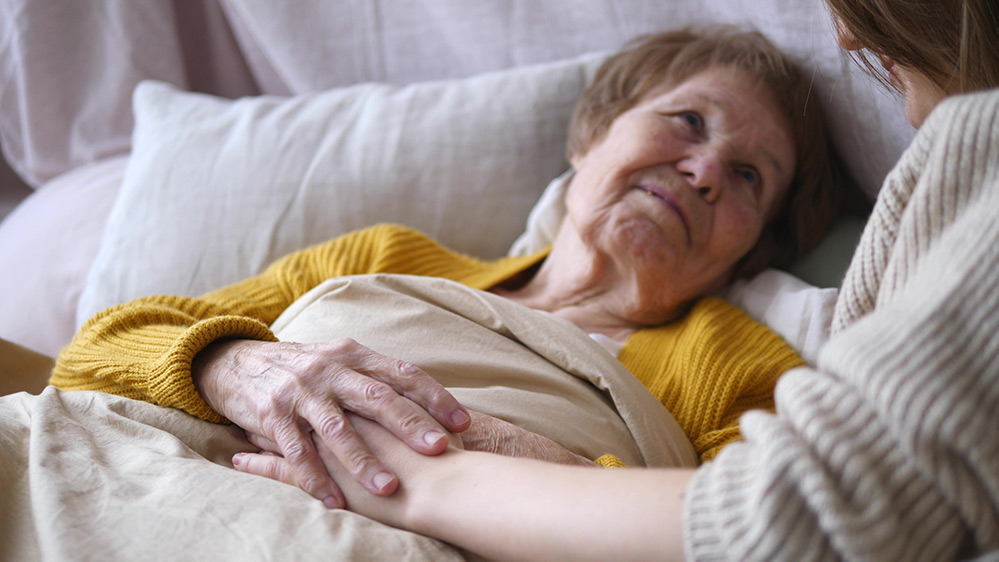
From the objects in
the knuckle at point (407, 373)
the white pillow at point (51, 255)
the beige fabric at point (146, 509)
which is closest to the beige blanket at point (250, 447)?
the beige fabric at point (146, 509)

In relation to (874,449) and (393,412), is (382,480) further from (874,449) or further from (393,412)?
(874,449)

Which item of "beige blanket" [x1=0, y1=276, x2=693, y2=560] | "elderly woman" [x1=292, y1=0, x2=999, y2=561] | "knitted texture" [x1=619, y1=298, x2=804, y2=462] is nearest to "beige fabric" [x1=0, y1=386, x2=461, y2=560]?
"beige blanket" [x1=0, y1=276, x2=693, y2=560]

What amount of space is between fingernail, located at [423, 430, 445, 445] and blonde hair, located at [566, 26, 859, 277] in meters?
0.79

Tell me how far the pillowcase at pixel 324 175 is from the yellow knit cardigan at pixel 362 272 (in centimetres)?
15

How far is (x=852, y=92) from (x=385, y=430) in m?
0.93

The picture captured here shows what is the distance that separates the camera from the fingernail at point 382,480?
2.28 ft

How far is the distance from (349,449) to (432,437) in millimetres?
86

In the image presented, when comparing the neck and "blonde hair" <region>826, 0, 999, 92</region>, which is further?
the neck

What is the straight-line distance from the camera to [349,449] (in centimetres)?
74

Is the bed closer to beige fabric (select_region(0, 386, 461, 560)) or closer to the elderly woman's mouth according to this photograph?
beige fabric (select_region(0, 386, 461, 560))

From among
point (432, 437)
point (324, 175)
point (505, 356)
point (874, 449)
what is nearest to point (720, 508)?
point (874, 449)

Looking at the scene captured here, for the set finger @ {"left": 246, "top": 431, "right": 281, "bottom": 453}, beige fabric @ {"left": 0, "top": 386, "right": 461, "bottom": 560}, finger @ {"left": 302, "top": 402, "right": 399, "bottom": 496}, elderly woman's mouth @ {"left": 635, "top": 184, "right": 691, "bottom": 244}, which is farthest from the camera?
elderly woman's mouth @ {"left": 635, "top": 184, "right": 691, "bottom": 244}

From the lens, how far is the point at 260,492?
0.67 m

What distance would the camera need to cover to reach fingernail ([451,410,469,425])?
0.77 meters
